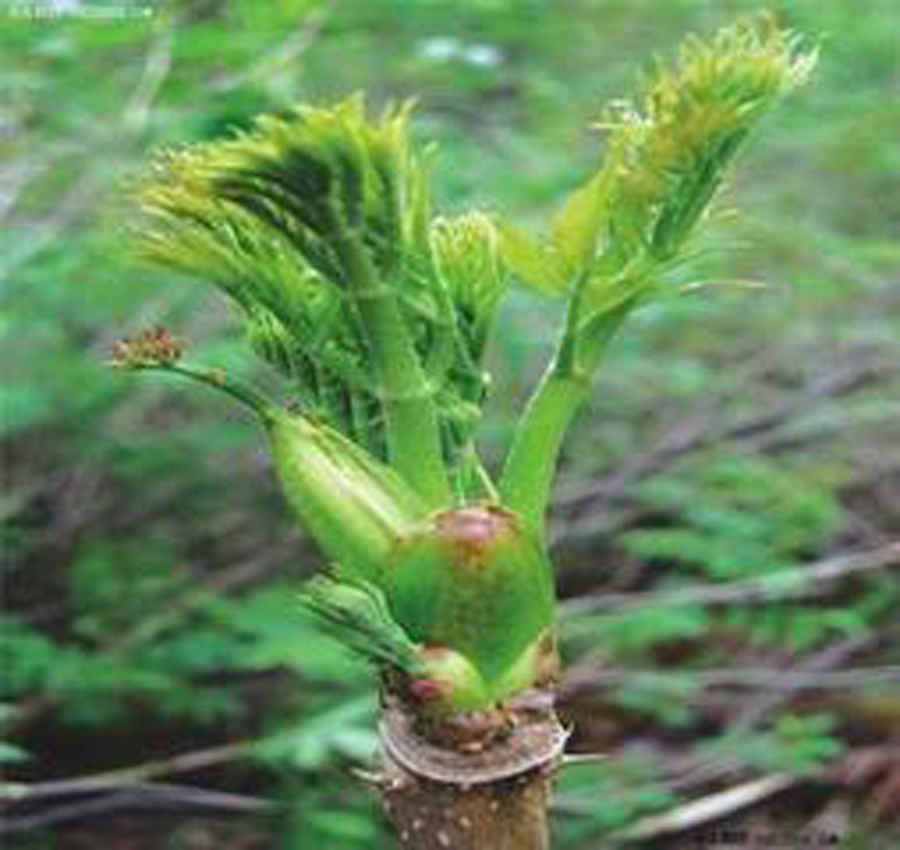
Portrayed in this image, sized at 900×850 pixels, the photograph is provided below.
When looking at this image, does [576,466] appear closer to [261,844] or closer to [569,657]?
[569,657]

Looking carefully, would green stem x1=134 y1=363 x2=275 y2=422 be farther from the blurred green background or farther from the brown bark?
the blurred green background


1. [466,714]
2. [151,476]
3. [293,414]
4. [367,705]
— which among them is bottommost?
[466,714]

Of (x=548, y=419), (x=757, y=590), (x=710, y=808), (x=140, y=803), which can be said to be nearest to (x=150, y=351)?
(x=548, y=419)

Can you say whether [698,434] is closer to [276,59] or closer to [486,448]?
[486,448]

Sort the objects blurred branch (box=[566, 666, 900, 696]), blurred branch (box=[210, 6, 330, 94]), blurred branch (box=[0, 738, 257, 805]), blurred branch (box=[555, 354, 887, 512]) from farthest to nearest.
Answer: blurred branch (box=[555, 354, 887, 512]) < blurred branch (box=[566, 666, 900, 696]) < blurred branch (box=[210, 6, 330, 94]) < blurred branch (box=[0, 738, 257, 805])

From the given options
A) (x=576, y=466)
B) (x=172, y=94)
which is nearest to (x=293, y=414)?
(x=172, y=94)

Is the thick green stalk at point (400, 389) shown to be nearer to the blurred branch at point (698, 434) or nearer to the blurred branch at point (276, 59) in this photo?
the blurred branch at point (276, 59)

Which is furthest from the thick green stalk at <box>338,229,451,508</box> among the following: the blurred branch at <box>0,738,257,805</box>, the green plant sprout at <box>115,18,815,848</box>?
the blurred branch at <box>0,738,257,805</box>

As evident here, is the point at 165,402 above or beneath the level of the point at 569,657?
above
